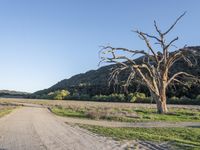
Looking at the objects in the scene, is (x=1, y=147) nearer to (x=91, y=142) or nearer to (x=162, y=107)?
(x=91, y=142)

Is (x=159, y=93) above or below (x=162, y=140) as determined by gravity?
above

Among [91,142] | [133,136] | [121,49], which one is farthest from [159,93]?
[91,142]

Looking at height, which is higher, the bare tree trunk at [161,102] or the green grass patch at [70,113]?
the bare tree trunk at [161,102]

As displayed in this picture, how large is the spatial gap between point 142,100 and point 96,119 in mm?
39727

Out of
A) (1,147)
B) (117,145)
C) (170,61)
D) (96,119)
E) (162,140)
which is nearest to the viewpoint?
(1,147)

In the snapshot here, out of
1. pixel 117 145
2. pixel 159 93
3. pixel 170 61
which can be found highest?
pixel 170 61

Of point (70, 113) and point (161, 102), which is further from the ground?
point (161, 102)

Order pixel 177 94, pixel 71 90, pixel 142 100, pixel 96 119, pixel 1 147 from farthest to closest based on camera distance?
pixel 71 90, pixel 177 94, pixel 142 100, pixel 96 119, pixel 1 147

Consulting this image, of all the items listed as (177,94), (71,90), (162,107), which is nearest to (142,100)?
(177,94)

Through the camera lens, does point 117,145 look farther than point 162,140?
No

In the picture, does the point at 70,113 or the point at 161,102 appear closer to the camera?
the point at 161,102

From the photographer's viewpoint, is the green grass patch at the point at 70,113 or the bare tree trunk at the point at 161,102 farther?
the bare tree trunk at the point at 161,102

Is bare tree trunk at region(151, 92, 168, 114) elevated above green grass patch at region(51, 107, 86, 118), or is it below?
above

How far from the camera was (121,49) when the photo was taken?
40406 mm
